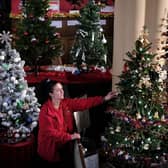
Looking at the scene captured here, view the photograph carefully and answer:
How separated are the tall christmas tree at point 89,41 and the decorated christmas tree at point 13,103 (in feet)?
6.49

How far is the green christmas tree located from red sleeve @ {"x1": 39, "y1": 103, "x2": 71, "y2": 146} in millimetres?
2601

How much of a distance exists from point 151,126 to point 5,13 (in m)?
6.61

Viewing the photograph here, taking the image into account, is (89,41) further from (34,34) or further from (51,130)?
(51,130)

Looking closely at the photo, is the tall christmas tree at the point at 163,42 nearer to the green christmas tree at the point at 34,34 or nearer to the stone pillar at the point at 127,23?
the stone pillar at the point at 127,23

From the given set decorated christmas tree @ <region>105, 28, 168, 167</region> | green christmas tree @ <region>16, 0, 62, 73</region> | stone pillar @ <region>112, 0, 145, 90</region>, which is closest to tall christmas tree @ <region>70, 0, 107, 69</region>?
green christmas tree @ <region>16, 0, 62, 73</region>

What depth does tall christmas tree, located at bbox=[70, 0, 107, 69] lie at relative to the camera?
23.4 ft

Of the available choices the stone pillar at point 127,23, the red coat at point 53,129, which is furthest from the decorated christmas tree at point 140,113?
the stone pillar at point 127,23

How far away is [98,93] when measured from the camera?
23.0ft

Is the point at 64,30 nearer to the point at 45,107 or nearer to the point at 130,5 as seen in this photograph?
the point at 130,5

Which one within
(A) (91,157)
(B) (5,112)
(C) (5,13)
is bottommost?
(A) (91,157)

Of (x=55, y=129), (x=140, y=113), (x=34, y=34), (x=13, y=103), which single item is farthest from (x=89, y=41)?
(x=55, y=129)

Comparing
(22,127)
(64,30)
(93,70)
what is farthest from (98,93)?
(64,30)

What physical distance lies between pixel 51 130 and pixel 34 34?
2.90 metres

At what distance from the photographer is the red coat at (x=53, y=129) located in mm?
4348
